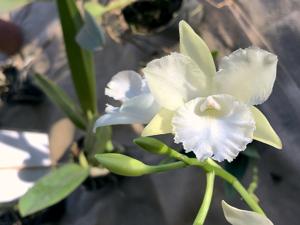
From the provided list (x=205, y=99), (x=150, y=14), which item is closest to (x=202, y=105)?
(x=205, y=99)

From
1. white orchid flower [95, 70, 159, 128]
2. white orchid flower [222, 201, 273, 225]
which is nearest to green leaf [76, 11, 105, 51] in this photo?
white orchid flower [95, 70, 159, 128]

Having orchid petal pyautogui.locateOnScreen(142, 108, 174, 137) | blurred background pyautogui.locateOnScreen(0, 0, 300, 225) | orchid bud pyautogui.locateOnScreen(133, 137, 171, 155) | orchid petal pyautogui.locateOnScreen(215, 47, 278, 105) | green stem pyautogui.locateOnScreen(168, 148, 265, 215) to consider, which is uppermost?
orchid petal pyautogui.locateOnScreen(215, 47, 278, 105)

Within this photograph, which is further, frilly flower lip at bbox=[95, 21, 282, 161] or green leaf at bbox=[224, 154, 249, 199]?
green leaf at bbox=[224, 154, 249, 199]

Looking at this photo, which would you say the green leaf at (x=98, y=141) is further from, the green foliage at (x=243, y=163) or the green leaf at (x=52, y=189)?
the green foliage at (x=243, y=163)

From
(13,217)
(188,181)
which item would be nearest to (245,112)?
(188,181)

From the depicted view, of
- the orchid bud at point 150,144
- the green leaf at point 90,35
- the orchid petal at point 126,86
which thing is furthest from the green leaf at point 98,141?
the orchid bud at point 150,144

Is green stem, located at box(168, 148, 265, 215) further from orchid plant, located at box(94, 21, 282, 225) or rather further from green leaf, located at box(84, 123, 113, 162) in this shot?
green leaf, located at box(84, 123, 113, 162)
